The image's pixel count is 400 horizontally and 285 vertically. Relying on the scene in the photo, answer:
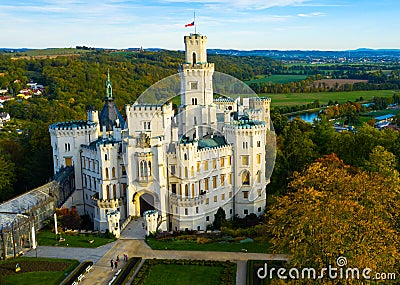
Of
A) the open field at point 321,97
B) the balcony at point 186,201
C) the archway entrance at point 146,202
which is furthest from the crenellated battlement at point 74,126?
the open field at point 321,97

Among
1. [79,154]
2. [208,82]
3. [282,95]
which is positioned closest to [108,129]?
[79,154]

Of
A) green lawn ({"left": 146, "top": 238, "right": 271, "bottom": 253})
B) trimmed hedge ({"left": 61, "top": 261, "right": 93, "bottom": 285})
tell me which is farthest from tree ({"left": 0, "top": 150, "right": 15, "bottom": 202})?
green lawn ({"left": 146, "top": 238, "right": 271, "bottom": 253})

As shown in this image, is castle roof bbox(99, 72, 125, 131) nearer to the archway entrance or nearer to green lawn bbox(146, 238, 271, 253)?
the archway entrance

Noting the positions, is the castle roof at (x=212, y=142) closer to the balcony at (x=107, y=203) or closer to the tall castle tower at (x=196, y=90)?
the tall castle tower at (x=196, y=90)

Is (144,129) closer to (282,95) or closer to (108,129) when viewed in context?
(108,129)

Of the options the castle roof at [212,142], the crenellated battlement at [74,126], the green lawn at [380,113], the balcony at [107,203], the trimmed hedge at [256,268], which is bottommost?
the trimmed hedge at [256,268]
